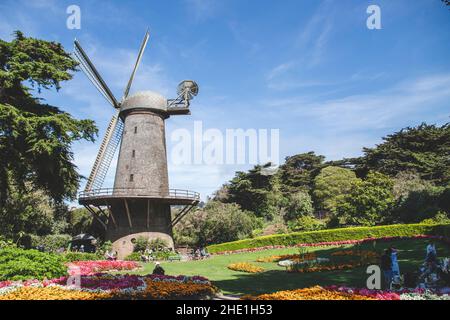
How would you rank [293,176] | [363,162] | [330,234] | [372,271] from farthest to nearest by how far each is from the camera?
[293,176] < [363,162] < [330,234] < [372,271]

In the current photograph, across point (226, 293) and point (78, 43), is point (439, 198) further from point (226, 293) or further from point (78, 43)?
point (78, 43)

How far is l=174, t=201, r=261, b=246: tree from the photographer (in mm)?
36719

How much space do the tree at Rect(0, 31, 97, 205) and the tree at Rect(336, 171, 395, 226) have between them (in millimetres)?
23549

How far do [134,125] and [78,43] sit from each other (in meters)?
8.95

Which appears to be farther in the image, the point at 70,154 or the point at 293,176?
the point at 293,176

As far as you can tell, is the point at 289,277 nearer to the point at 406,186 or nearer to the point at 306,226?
the point at 306,226

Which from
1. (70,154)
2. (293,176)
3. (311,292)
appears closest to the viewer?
(311,292)

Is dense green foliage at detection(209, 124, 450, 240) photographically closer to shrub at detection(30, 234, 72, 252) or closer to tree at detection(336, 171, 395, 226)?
tree at detection(336, 171, 395, 226)

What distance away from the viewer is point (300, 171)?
58.9 meters

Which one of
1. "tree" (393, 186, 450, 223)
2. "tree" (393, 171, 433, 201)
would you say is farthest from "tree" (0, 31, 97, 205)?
"tree" (393, 171, 433, 201)

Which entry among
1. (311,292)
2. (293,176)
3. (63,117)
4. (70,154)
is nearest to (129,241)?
(70,154)

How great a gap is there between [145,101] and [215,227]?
46.8ft

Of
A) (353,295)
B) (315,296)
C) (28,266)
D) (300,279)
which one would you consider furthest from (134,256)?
(353,295)

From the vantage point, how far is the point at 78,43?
31969 mm
